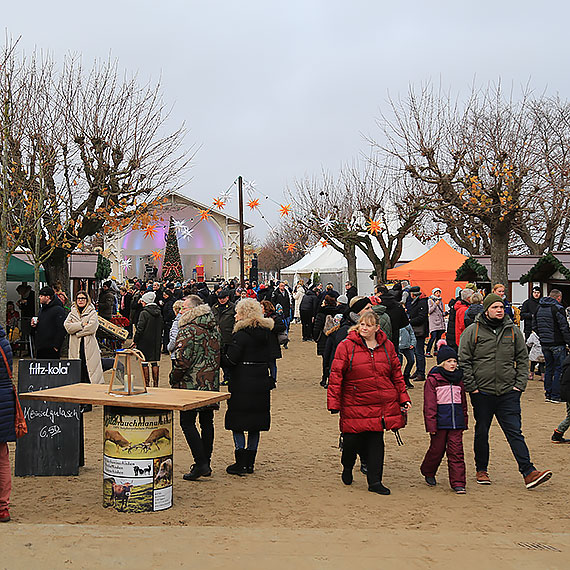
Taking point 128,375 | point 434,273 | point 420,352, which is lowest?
point 420,352

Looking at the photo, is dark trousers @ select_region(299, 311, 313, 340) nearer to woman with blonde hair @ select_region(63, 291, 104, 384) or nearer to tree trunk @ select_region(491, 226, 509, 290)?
tree trunk @ select_region(491, 226, 509, 290)

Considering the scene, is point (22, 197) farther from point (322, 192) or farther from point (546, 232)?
point (546, 232)

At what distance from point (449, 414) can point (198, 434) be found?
236 cm

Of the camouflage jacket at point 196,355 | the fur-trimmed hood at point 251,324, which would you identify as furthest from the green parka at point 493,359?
the camouflage jacket at point 196,355

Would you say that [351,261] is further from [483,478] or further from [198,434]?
[198,434]

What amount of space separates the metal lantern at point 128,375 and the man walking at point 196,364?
831 mm

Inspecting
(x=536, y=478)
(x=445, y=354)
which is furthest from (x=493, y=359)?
(x=536, y=478)

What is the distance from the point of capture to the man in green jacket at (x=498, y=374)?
700cm

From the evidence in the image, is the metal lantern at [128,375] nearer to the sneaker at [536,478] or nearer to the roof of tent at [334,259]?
the sneaker at [536,478]

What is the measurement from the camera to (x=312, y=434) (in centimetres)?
971

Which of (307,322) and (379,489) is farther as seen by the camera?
(307,322)

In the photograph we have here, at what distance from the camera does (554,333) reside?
39.4 ft

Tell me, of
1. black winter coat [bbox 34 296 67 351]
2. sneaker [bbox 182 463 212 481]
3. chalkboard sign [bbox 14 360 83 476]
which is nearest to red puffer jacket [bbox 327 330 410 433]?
sneaker [bbox 182 463 212 481]

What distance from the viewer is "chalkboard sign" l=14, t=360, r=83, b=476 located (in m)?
6.91
